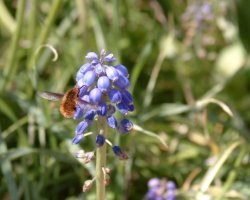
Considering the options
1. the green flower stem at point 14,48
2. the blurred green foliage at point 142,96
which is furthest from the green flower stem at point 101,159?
the green flower stem at point 14,48

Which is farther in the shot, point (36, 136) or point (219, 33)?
point (219, 33)

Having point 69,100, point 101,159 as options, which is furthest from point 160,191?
point 69,100

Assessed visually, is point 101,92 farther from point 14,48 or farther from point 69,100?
point 14,48

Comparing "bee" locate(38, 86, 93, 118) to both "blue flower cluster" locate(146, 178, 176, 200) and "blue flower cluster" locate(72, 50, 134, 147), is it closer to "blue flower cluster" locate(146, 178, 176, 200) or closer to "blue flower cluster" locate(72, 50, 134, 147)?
"blue flower cluster" locate(72, 50, 134, 147)

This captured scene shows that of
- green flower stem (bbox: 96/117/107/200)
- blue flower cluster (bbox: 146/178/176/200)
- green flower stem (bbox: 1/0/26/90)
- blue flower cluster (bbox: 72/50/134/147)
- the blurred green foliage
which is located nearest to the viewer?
blue flower cluster (bbox: 72/50/134/147)

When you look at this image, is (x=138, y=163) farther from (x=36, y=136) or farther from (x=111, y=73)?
(x=111, y=73)

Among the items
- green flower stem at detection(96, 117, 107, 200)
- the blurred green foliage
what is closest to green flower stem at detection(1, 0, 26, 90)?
Result: the blurred green foliage

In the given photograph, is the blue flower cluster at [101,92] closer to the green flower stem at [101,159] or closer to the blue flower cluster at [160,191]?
the green flower stem at [101,159]

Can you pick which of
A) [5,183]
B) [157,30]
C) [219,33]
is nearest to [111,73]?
[5,183]
